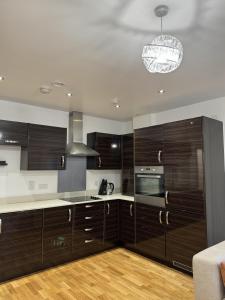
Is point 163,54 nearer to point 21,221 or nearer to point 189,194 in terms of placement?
point 189,194

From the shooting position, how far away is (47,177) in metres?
3.89

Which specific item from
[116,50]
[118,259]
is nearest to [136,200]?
[118,259]

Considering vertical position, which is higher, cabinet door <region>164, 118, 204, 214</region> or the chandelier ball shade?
the chandelier ball shade

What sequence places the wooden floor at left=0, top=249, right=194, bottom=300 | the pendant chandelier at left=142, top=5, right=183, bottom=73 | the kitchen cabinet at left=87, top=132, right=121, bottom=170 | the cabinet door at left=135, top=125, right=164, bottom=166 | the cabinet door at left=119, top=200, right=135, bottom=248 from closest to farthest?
the pendant chandelier at left=142, top=5, right=183, bottom=73
the wooden floor at left=0, top=249, right=194, bottom=300
the cabinet door at left=135, top=125, right=164, bottom=166
the cabinet door at left=119, top=200, right=135, bottom=248
the kitchen cabinet at left=87, top=132, right=121, bottom=170

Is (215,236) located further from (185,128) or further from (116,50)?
(116,50)

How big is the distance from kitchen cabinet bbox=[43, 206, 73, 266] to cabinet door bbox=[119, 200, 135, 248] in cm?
104

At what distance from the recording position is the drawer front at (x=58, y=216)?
3139 mm

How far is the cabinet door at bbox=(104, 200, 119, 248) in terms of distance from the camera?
3.83 meters

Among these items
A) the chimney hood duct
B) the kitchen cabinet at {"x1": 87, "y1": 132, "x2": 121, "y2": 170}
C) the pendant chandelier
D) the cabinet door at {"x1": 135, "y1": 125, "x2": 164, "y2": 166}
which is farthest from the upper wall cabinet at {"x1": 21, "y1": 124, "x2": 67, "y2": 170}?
the pendant chandelier

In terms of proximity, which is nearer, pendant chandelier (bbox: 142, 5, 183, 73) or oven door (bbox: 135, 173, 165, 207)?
pendant chandelier (bbox: 142, 5, 183, 73)

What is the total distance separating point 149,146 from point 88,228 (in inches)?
67.5

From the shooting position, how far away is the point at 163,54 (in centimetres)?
132

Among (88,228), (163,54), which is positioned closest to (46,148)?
(88,228)

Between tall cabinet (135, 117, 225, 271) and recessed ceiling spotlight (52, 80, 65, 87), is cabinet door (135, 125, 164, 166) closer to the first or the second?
tall cabinet (135, 117, 225, 271)
